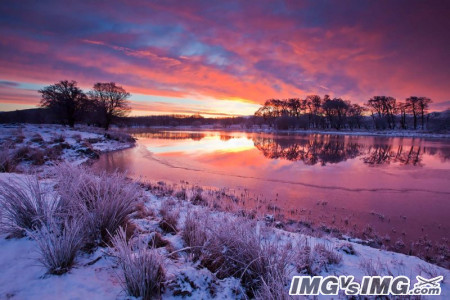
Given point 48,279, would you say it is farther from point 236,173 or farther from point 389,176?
point 389,176

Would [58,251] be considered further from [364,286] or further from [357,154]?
[357,154]

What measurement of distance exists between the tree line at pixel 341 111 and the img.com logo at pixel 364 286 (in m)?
70.4

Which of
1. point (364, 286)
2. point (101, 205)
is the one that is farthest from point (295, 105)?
point (101, 205)

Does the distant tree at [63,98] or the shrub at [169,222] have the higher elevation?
the distant tree at [63,98]

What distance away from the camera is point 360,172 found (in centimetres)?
1186

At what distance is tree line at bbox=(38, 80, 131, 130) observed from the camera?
35.1 m

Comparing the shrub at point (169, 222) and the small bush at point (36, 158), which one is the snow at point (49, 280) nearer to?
the shrub at point (169, 222)

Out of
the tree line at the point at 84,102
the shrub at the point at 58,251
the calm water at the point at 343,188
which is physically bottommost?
the calm water at the point at 343,188

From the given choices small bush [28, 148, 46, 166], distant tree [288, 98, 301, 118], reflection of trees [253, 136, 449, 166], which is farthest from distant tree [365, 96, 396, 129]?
small bush [28, 148, 46, 166]

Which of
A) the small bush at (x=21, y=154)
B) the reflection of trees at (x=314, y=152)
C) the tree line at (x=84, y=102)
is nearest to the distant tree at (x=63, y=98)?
the tree line at (x=84, y=102)

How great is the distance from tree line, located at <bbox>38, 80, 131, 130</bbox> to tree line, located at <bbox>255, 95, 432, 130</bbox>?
5096cm

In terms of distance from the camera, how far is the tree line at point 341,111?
2493 inches

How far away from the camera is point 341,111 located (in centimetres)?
7081

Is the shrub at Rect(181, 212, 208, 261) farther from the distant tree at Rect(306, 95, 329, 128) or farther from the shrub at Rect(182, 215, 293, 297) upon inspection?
the distant tree at Rect(306, 95, 329, 128)
